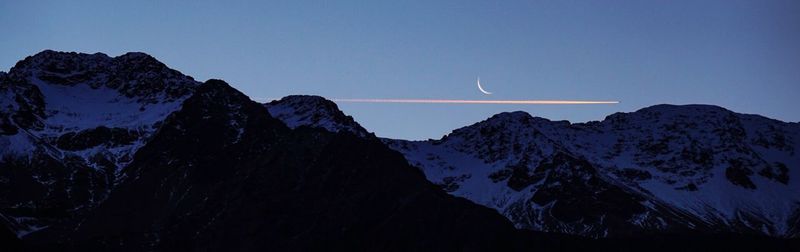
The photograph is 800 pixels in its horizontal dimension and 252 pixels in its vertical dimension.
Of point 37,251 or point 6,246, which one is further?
point 37,251

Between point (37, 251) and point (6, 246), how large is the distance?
179 feet

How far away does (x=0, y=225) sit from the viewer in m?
146

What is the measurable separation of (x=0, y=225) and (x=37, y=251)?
1873 inches

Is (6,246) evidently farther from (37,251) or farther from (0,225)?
(37,251)

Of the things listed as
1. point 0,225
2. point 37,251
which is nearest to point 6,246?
point 0,225

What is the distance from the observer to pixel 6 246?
139m

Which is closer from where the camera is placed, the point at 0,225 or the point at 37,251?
the point at 0,225

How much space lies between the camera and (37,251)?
19125cm

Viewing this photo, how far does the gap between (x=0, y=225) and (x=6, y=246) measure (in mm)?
7828
